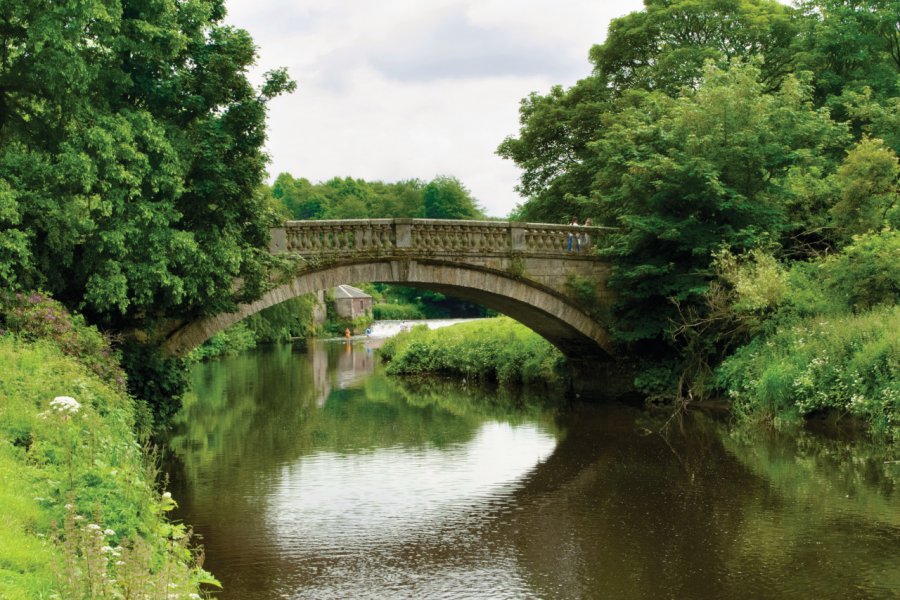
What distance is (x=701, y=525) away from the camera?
11133 mm

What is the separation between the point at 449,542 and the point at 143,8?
8.92 m

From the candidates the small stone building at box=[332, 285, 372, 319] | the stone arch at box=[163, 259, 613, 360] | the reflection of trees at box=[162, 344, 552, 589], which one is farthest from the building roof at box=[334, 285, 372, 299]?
the stone arch at box=[163, 259, 613, 360]

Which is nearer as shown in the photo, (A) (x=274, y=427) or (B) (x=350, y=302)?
(A) (x=274, y=427)

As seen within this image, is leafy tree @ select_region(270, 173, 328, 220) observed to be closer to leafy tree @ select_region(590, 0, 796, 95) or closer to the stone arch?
leafy tree @ select_region(590, 0, 796, 95)

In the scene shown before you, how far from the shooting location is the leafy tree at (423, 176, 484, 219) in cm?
8069

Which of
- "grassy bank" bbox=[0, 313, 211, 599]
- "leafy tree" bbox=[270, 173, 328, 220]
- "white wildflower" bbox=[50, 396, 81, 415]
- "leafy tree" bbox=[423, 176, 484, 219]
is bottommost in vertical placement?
"grassy bank" bbox=[0, 313, 211, 599]

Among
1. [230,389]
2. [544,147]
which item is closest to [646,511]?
[230,389]

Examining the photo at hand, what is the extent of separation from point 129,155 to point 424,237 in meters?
8.16

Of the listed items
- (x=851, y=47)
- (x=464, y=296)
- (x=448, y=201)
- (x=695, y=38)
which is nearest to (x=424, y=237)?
(x=464, y=296)

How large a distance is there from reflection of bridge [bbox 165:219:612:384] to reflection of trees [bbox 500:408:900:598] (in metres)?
5.68

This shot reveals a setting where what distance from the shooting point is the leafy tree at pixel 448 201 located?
3177 inches

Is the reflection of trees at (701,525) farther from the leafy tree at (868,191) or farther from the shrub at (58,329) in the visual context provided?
the leafy tree at (868,191)

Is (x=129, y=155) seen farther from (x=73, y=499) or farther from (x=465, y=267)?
(x=465, y=267)

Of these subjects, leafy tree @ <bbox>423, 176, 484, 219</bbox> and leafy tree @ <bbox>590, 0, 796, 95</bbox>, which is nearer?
leafy tree @ <bbox>590, 0, 796, 95</bbox>
